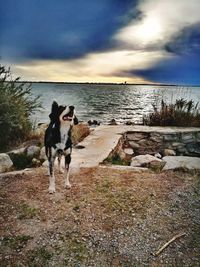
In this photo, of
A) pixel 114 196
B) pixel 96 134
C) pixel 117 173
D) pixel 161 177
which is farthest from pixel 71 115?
pixel 96 134

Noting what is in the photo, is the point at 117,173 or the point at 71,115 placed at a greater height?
the point at 71,115

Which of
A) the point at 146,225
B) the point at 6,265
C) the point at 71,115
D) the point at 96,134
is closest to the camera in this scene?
the point at 6,265

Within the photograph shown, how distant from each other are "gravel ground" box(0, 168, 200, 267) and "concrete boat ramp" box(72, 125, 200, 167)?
1409 millimetres

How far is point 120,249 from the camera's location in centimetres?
432

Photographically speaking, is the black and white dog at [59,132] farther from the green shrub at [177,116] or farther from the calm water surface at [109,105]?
the green shrub at [177,116]

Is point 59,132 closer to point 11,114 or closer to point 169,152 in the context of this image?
point 11,114

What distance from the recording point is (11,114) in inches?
416

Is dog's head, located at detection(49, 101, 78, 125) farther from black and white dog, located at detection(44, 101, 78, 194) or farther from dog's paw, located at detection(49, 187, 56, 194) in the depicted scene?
dog's paw, located at detection(49, 187, 56, 194)

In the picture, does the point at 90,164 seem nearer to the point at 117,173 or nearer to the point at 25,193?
the point at 117,173

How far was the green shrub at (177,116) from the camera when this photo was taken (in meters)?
13.7

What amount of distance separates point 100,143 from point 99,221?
17.5ft

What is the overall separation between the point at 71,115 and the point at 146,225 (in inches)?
81.7

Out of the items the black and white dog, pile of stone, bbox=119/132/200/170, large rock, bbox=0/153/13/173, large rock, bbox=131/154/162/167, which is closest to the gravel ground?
the black and white dog

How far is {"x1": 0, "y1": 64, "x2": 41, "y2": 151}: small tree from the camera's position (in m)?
10.3
